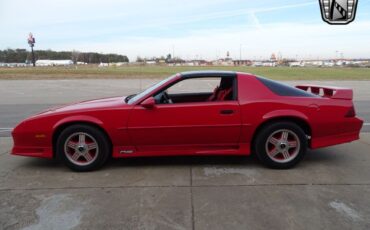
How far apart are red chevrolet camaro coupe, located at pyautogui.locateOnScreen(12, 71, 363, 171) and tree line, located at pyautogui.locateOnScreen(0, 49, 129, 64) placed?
133m

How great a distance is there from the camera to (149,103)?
15.6 feet

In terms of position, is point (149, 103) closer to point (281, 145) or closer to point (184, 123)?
point (184, 123)

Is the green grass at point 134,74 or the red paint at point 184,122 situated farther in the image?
the green grass at point 134,74

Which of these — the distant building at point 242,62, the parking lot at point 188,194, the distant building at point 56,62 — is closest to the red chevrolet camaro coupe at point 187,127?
the parking lot at point 188,194

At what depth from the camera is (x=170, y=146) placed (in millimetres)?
4949

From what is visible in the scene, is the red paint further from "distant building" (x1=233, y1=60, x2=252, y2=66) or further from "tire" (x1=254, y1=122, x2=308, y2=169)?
"distant building" (x1=233, y1=60, x2=252, y2=66)

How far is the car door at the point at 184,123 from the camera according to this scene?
4.83 metres

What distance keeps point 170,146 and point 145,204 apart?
4.24 feet

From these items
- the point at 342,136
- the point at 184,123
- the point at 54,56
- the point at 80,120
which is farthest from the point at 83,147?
the point at 54,56

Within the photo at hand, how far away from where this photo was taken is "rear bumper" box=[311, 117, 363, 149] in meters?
5.08

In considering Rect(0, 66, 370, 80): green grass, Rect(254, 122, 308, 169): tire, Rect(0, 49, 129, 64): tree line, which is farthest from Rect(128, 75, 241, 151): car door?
Rect(0, 49, 129, 64): tree line

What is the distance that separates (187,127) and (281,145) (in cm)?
127

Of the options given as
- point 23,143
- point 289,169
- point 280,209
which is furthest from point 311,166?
point 23,143

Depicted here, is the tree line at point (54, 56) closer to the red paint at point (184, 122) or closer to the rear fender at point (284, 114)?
the red paint at point (184, 122)
